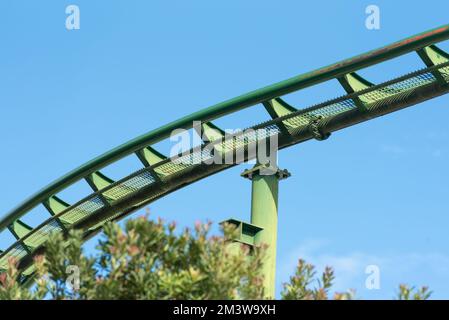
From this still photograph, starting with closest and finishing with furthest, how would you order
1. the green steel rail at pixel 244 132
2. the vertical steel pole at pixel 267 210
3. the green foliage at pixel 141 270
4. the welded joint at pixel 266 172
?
the green foliage at pixel 141 270 → the green steel rail at pixel 244 132 → the vertical steel pole at pixel 267 210 → the welded joint at pixel 266 172

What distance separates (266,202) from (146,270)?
6269mm

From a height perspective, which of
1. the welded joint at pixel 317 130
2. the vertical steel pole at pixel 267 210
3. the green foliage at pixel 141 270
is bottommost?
the green foliage at pixel 141 270

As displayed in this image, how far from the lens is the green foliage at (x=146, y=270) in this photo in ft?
27.1

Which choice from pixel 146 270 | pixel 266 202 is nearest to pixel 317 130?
pixel 266 202

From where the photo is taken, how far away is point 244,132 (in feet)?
49.0

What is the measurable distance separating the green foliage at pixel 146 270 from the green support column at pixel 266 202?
5132 millimetres

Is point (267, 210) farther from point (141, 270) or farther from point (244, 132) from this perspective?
point (141, 270)

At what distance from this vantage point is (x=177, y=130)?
50.3 ft

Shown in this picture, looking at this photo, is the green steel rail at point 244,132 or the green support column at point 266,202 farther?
the green support column at point 266,202

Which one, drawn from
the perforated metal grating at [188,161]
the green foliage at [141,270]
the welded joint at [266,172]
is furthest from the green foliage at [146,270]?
the welded joint at [266,172]

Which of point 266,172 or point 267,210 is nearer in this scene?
point 267,210

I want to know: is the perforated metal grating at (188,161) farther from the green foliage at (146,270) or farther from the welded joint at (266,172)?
the green foliage at (146,270)
